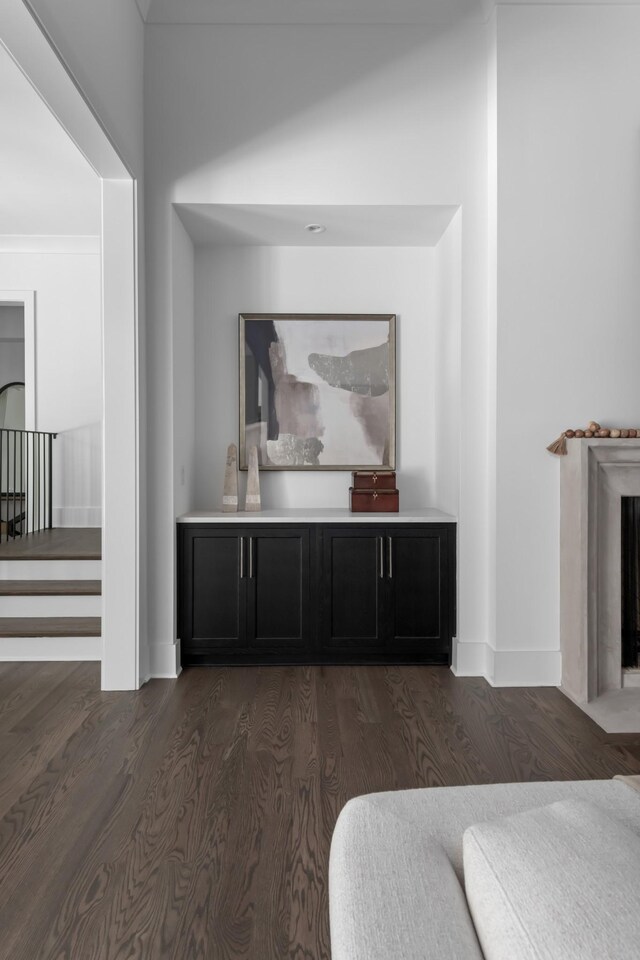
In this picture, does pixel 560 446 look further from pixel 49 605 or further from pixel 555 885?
pixel 49 605

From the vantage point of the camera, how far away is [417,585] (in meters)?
3.72

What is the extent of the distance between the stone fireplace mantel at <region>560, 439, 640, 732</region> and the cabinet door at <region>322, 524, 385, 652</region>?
3.34ft

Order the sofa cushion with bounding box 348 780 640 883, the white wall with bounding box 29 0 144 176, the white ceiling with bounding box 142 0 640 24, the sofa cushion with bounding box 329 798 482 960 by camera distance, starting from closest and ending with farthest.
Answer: the sofa cushion with bounding box 329 798 482 960, the sofa cushion with bounding box 348 780 640 883, the white wall with bounding box 29 0 144 176, the white ceiling with bounding box 142 0 640 24

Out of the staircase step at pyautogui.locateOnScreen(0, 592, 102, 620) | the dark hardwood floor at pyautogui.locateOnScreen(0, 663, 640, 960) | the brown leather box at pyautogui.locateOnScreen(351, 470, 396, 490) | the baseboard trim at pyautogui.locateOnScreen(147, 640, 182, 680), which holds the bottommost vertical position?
the dark hardwood floor at pyautogui.locateOnScreen(0, 663, 640, 960)

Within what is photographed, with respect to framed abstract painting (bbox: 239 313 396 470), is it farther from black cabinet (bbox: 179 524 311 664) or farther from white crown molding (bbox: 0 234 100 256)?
white crown molding (bbox: 0 234 100 256)

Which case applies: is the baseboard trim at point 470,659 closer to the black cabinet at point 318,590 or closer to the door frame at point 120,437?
the black cabinet at point 318,590

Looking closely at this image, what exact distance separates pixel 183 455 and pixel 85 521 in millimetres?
2743

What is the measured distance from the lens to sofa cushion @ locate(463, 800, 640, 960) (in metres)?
0.58

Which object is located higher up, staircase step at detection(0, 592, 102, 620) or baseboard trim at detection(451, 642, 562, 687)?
staircase step at detection(0, 592, 102, 620)

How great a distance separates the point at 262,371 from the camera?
4.25m

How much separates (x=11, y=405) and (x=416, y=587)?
6.33m

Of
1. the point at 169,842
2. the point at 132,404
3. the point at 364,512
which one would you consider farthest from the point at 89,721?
the point at 364,512

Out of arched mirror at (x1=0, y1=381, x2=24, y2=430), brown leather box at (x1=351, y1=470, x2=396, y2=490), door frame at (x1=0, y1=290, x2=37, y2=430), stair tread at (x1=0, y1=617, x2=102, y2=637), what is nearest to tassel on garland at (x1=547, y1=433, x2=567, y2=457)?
brown leather box at (x1=351, y1=470, x2=396, y2=490)

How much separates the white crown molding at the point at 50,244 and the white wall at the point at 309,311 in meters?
2.24
